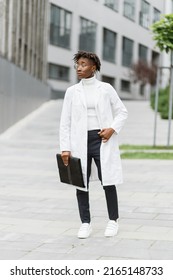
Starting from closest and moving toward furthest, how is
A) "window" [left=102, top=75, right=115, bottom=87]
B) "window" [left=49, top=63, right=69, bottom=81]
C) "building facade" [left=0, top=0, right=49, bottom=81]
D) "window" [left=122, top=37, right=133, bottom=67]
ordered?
"building facade" [left=0, top=0, right=49, bottom=81] → "window" [left=49, top=63, right=69, bottom=81] → "window" [left=102, top=75, right=115, bottom=87] → "window" [left=122, top=37, right=133, bottom=67]

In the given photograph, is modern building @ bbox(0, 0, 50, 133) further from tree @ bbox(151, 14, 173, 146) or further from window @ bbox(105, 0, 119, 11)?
window @ bbox(105, 0, 119, 11)

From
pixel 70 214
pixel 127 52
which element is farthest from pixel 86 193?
pixel 127 52

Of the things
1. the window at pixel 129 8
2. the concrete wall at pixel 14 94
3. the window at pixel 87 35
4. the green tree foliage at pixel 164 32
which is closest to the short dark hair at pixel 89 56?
the green tree foliage at pixel 164 32

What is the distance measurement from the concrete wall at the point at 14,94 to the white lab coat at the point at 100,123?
16494 mm

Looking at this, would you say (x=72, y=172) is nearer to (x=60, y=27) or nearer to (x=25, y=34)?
(x=25, y=34)

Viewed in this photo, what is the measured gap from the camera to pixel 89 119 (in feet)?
20.4

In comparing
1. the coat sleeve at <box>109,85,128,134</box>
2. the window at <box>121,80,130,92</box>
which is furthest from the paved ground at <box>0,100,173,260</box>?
the window at <box>121,80,130,92</box>

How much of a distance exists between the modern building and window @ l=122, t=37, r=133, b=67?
2001 centimetres

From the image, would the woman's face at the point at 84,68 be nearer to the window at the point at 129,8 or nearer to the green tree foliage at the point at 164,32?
the green tree foliage at the point at 164,32

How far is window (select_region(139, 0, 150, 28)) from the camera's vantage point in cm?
5739

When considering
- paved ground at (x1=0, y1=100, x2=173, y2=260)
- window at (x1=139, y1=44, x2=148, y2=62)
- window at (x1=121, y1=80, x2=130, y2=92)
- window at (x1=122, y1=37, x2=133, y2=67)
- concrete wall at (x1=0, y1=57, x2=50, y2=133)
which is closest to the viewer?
paved ground at (x1=0, y1=100, x2=173, y2=260)

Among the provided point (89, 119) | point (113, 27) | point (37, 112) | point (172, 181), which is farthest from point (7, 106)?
point (113, 27)

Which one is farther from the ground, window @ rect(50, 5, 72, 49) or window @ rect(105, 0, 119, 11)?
window @ rect(105, 0, 119, 11)
